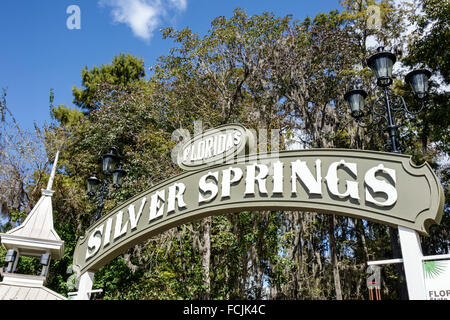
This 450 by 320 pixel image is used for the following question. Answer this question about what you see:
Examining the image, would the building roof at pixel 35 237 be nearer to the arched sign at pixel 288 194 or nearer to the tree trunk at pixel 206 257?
the arched sign at pixel 288 194

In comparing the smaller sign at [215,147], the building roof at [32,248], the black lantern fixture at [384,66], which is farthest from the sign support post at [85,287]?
the black lantern fixture at [384,66]

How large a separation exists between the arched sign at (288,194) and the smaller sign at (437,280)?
0.34 meters

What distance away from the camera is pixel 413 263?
11.3ft

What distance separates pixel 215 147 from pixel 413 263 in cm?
283

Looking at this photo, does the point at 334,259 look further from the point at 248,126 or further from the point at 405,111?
the point at 405,111

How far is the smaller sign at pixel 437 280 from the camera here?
10.4ft

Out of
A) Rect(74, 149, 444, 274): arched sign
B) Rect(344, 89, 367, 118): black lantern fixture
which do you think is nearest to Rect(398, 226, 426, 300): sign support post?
Rect(74, 149, 444, 274): arched sign

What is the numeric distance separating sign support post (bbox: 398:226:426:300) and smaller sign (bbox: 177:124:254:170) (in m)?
2.16

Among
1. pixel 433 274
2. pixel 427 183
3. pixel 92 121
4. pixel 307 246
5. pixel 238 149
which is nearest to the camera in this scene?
pixel 433 274

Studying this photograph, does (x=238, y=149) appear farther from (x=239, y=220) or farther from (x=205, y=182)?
(x=239, y=220)

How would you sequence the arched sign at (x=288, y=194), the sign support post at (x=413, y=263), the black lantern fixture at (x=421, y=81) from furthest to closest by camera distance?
the black lantern fixture at (x=421, y=81), the arched sign at (x=288, y=194), the sign support post at (x=413, y=263)

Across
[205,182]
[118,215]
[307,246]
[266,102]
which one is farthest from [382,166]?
[307,246]

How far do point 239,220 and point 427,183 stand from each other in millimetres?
7676
